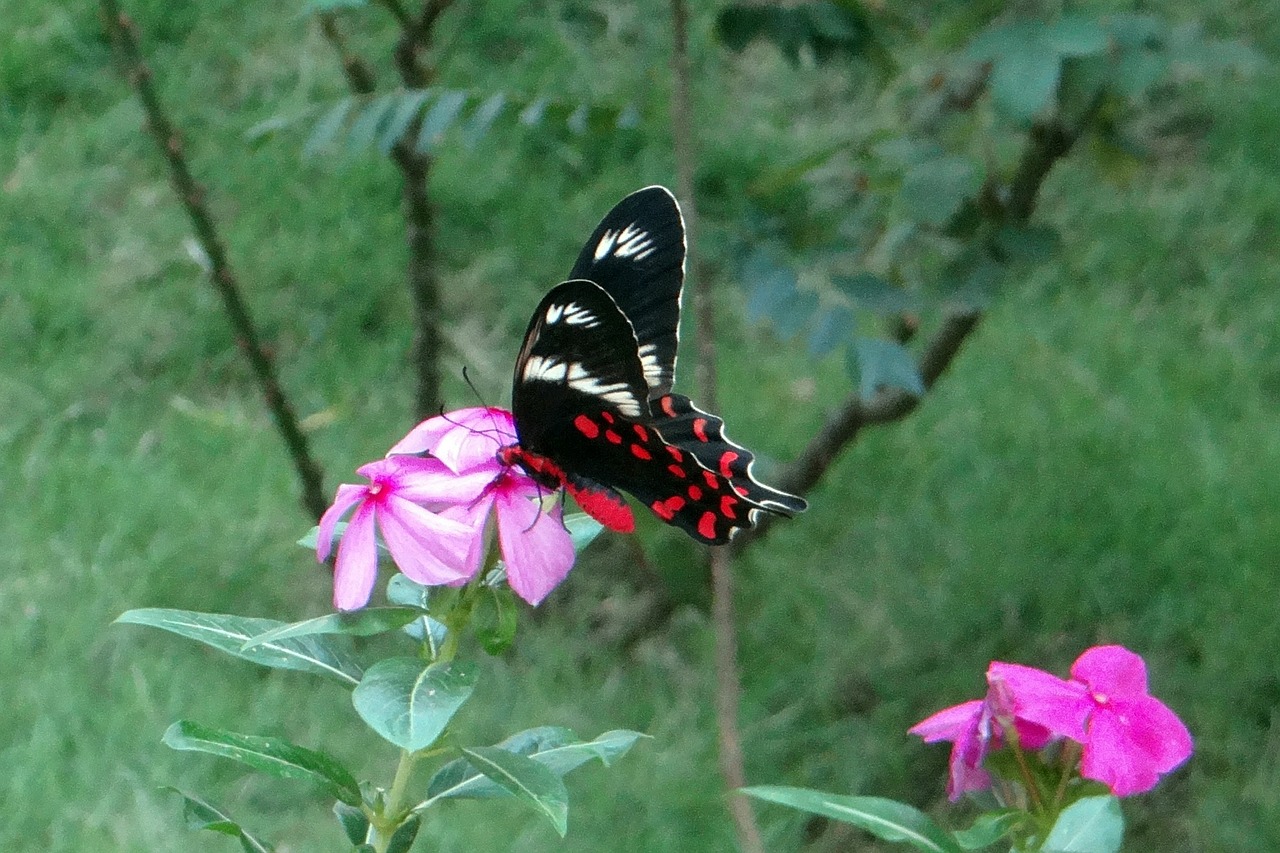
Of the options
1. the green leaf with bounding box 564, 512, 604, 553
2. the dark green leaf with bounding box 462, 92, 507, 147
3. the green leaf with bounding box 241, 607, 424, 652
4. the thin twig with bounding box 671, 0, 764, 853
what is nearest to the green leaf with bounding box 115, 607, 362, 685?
the green leaf with bounding box 241, 607, 424, 652

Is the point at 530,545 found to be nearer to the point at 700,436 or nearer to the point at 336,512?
the point at 336,512

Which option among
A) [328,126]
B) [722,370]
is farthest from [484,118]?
[722,370]

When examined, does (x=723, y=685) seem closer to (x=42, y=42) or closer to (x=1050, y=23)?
(x=1050, y=23)

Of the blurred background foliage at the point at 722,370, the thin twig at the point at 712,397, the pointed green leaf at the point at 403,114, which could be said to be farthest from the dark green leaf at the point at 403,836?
the pointed green leaf at the point at 403,114

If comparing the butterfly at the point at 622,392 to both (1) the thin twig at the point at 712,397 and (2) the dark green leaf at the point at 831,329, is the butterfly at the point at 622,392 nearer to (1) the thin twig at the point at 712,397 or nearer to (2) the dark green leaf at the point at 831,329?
(1) the thin twig at the point at 712,397

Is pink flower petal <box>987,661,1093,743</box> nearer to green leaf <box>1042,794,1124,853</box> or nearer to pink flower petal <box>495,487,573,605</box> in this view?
green leaf <box>1042,794,1124,853</box>

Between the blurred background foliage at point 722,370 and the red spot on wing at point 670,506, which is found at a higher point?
the red spot on wing at point 670,506

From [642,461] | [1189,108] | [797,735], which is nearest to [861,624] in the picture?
[797,735]
